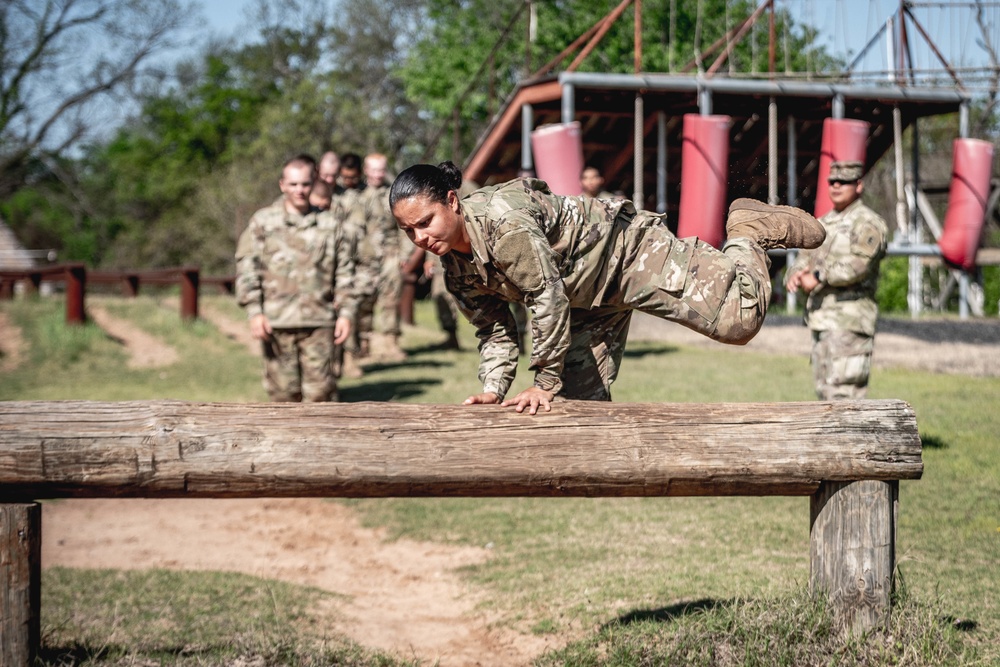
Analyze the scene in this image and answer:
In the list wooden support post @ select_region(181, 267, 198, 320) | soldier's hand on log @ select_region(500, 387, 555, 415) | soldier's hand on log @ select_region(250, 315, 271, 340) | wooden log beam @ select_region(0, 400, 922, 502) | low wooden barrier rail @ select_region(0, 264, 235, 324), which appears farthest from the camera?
wooden support post @ select_region(181, 267, 198, 320)

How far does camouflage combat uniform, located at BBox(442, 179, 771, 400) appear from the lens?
4.05m

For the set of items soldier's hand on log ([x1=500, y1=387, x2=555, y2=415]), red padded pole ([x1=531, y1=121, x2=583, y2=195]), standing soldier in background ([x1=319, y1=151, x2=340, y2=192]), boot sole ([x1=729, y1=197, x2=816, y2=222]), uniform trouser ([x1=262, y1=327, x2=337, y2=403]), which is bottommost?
uniform trouser ([x1=262, y1=327, x2=337, y2=403])

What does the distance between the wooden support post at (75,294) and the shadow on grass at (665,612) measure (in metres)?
11.7

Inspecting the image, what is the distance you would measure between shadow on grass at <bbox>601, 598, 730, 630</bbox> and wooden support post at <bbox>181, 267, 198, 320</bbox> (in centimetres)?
1214

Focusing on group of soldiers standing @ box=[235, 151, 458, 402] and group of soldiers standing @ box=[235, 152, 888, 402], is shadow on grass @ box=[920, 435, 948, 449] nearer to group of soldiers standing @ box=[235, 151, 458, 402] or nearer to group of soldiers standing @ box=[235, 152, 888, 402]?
group of soldiers standing @ box=[235, 152, 888, 402]

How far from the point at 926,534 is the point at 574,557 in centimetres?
208

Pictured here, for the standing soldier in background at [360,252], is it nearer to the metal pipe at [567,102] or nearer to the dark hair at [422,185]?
the metal pipe at [567,102]

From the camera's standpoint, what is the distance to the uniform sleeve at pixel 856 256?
7.20 m

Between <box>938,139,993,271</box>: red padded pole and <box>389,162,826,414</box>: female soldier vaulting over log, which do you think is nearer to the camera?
<box>389,162,826,414</box>: female soldier vaulting over log

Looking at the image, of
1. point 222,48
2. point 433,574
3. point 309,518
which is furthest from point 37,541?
point 222,48

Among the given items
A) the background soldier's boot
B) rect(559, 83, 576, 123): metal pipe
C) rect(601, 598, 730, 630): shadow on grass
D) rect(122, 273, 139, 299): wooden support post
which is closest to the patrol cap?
the background soldier's boot

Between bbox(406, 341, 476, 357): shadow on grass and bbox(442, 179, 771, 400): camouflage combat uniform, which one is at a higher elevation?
bbox(442, 179, 771, 400): camouflage combat uniform

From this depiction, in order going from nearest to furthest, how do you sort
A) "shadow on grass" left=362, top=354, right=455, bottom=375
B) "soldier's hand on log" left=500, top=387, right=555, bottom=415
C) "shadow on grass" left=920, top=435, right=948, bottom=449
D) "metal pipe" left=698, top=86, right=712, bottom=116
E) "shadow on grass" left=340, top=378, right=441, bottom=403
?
"soldier's hand on log" left=500, top=387, right=555, bottom=415 < "shadow on grass" left=920, top=435, right=948, bottom=449 < "shadow on grass" left=340, top=378, right=441, bottom=403 < "shadow on grass" left=362, top=354, right=455, bottom=375 < "metal pipe" left=698, top=86, right=712, bottom=116

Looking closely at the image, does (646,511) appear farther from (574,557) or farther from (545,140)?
(545,140)
